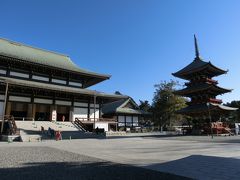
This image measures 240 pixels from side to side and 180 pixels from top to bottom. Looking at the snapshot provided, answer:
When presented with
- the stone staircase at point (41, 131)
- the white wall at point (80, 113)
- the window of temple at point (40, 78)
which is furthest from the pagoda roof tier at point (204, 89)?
the window of temple at point (40, 78)

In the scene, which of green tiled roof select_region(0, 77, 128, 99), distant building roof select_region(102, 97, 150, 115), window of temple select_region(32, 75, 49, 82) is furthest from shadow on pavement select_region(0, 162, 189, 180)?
distant building roof select_region(102, 97, 150, 115)

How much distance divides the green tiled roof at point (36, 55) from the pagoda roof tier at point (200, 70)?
12827 millimetres

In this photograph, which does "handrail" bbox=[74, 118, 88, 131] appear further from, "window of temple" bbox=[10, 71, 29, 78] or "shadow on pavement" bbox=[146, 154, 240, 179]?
"shadow on pavement" bbox=[146, 154, 240, 179]

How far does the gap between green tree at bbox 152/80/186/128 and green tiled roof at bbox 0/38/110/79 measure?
23.0 meters

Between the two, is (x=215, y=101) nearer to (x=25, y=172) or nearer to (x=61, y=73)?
(x=61, y=73)

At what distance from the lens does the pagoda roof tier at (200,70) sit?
33.8 m

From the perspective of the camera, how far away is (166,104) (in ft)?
169

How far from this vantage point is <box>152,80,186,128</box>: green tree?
5059 centimetres

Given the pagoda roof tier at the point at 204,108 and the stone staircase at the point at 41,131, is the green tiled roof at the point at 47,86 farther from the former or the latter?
the pagoda roof tier at the point at 204,108

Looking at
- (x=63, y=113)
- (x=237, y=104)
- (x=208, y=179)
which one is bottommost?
(x=208, y=179)

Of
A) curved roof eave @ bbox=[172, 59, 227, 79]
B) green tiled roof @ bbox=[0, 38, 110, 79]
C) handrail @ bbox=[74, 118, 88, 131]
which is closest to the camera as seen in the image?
green tiled roof @ bbox=[0, 38, 110, 79]

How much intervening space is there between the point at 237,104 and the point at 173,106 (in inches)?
967

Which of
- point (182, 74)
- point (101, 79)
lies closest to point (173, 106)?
point (182, 74)

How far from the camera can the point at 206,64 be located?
33.3 meters
